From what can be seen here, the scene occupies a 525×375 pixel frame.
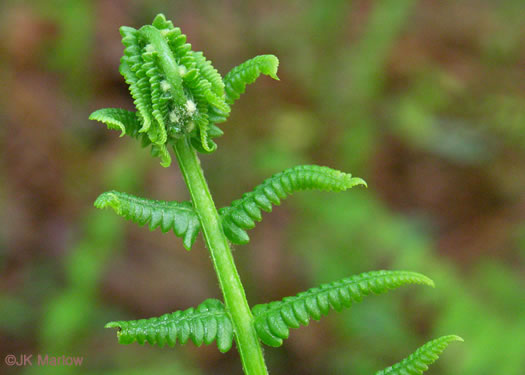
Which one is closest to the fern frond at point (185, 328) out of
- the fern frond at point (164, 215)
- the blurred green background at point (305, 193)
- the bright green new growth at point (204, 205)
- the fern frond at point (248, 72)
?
the bright green new growth at point (204, 205)

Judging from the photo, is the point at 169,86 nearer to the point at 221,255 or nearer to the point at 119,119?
the point at 119,119

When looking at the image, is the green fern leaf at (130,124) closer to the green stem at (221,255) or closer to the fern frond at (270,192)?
the green stem at (221,255)

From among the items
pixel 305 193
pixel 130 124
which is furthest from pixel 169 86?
pixel 305 193

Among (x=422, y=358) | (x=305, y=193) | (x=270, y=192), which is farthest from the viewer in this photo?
(x=305, y=193)

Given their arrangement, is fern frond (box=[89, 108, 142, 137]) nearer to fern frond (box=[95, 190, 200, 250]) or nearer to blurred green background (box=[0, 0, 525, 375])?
fern frond (box=[95, 190, 200, 250])

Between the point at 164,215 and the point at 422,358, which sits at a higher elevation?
the point at 164,215

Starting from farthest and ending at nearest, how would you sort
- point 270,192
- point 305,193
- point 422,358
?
1. point 305,193
2. point 270,192
3. point 422,358

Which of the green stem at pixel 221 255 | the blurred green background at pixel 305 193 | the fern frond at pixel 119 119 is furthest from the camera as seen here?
the blurred green background at pixel 305 193
